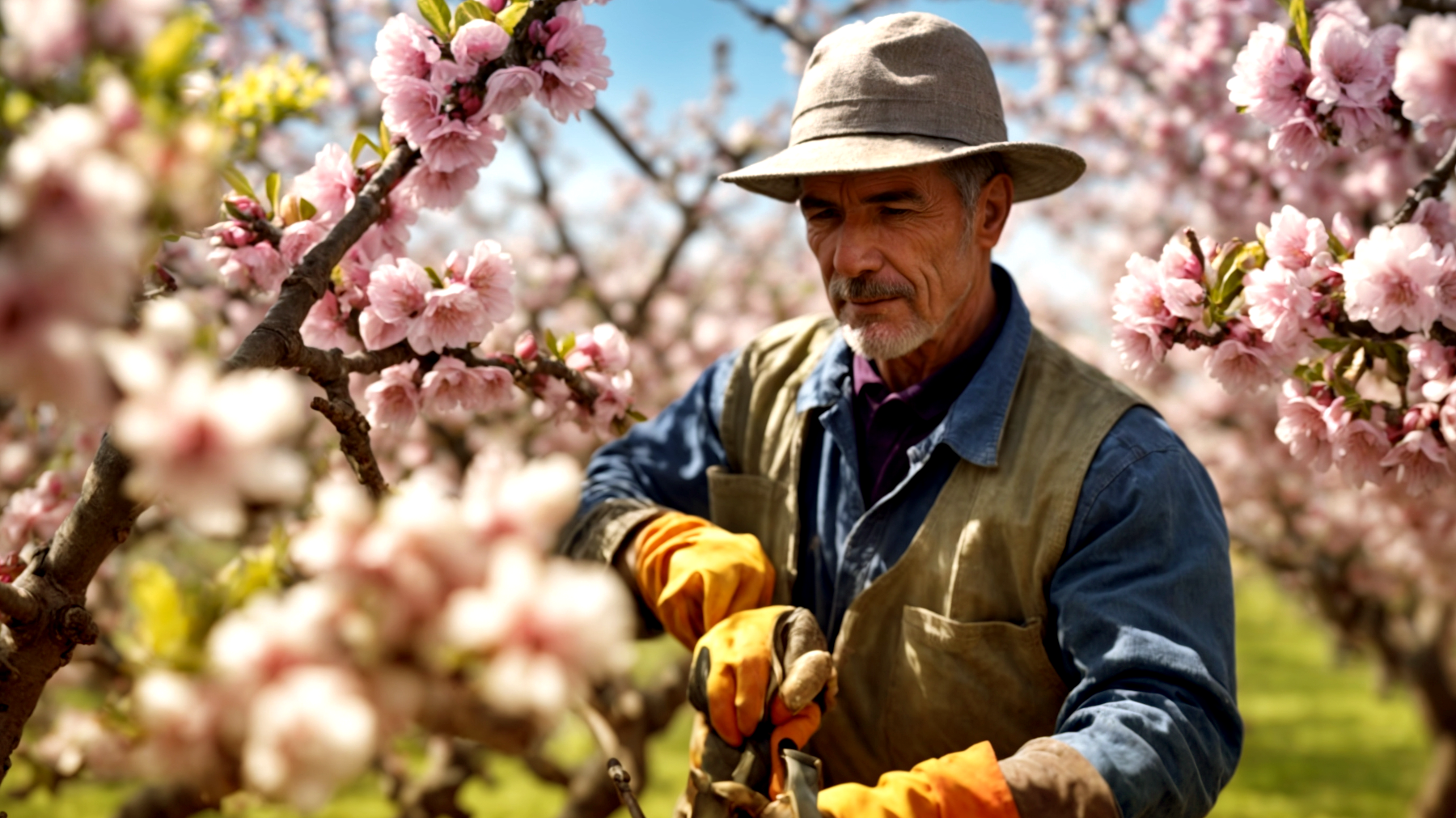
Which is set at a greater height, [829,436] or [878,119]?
[878,119]

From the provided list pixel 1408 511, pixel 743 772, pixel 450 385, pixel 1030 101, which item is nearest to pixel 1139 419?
pixel 743 772

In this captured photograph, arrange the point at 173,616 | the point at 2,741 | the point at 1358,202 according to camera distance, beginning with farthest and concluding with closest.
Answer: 1. the point at 1358,202
2. the point at 2,741
3. the point at 173,616

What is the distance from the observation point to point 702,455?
7.88 feet

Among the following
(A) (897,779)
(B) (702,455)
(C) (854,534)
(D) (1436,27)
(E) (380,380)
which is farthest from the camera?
(B) (702,455)

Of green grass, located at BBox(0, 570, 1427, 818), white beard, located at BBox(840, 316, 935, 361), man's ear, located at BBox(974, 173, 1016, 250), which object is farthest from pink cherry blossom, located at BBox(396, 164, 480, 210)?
green grass, located at BBox(0, 570, 1427, 818)

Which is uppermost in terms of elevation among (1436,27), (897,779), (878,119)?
(1436,27)

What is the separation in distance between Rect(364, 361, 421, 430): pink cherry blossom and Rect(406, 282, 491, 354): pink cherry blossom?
0.21 feet

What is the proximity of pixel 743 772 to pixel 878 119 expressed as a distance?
4.18ft

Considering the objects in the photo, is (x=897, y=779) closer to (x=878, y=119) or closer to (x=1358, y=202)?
(x=878, y=119)

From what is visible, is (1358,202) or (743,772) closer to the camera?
(743,772)

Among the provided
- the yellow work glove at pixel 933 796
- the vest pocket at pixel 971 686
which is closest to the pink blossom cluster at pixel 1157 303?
the vest pocket at pixel 971 686

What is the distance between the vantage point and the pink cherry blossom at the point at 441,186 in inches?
70.8

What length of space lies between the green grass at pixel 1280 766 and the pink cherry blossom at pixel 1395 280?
129 inches

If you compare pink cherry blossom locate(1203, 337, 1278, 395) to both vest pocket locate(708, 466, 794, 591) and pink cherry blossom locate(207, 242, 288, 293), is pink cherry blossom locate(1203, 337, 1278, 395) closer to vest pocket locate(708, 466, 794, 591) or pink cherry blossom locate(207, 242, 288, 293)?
vest pocket locate(708, 466, 794, 591)
